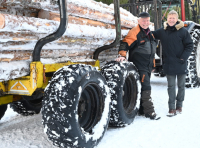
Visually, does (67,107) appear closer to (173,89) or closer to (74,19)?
(74,19)

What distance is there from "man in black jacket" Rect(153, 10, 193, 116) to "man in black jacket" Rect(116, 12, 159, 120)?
0.27 m

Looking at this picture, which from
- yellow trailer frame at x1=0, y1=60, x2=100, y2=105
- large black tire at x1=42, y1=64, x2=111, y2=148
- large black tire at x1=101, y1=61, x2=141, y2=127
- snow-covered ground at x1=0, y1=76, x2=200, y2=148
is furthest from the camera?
large black tire at x1=101, y1=61, x2=141, y2=127

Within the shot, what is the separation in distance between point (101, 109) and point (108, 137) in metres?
0.42

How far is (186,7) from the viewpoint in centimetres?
720

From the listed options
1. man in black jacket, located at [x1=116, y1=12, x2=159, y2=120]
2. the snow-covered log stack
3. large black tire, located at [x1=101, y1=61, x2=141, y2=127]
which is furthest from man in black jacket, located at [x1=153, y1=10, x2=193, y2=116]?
the snow-covered log stack

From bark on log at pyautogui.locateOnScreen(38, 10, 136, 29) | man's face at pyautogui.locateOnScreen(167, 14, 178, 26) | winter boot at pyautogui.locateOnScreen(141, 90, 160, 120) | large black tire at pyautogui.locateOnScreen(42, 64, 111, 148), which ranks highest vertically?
man's face at pyautogui.locateOnScreen(167, 14, 178, 26)

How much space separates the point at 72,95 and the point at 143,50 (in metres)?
1.89

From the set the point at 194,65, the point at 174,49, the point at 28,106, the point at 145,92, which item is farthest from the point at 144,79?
the point at 194,65

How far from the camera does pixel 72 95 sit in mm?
2359

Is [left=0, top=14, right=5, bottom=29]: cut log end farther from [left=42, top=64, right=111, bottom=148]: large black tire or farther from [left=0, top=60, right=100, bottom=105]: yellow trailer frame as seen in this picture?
[left=42, top=64, right=111, bottom=148]: large black tire

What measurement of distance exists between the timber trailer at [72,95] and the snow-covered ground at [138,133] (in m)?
0.21

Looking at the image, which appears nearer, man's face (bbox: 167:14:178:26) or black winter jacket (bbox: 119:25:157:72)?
black winter jacket (bbox: 119:25:157:72)

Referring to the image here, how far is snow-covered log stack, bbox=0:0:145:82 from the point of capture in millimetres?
2098

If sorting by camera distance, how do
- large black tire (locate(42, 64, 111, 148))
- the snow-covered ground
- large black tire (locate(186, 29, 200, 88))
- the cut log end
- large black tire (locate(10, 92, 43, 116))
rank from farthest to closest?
large black tire (locate(186, 29, 200, 88)) < large black tire (locate(10, 92, 43, 116)) < the snow-covered ground < large black tire (locate(42, 64, 111, 148)) < the cut log end
